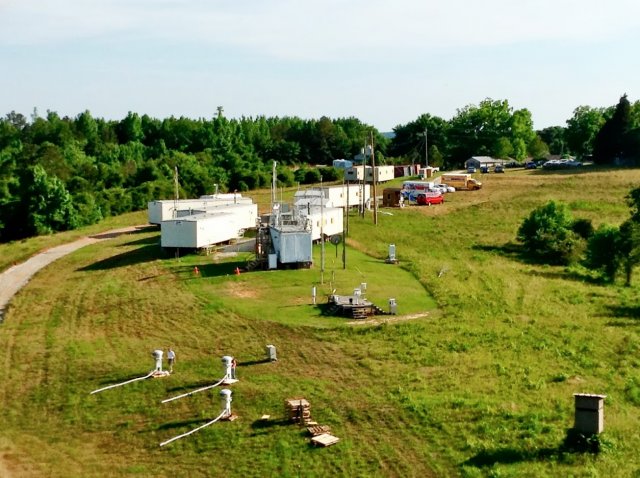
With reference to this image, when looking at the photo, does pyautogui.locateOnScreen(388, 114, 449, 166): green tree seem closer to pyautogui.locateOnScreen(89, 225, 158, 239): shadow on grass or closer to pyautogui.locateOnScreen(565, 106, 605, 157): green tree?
pyautogui.locateOnScreen(565, 106, 605, 157): green tree

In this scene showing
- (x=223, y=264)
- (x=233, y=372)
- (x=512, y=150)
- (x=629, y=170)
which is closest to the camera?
(x=233, y=372)

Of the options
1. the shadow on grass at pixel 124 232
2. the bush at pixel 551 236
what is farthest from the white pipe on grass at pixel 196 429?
the shadow on grass at pixel 124 232

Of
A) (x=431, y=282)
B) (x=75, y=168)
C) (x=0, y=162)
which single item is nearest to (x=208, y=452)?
A: (x=431, y=282)

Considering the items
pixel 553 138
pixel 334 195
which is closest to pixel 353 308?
pixel 334 195

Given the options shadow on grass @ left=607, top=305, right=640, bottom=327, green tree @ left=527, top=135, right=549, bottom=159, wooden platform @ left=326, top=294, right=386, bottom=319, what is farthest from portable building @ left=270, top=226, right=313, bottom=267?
green tree @ left=527, top=135, right=549, bottom=159

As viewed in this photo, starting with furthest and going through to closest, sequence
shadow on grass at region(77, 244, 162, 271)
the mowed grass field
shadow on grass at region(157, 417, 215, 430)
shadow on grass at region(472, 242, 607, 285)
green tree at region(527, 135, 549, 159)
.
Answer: green tree at region(527, 135, 549, 159)
shadow on grass at region(77, 244, 162, 271)
shadow on grass at region(472, 242, 607, 285)
shadow on grass at region(157, 417, 215, 430)
the mowed grass field

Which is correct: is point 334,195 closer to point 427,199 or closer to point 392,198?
point 392,198

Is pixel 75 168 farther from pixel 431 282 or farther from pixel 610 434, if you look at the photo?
pixel 610 434
